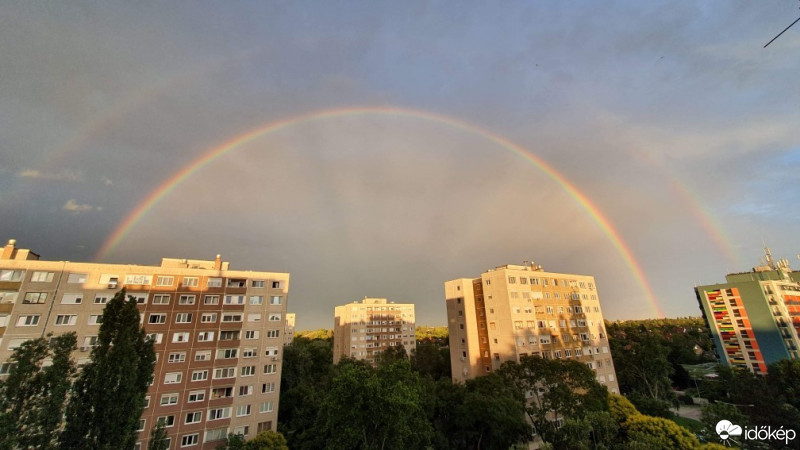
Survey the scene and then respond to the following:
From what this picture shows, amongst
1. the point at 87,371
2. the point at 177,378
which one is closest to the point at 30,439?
the point at 87,371

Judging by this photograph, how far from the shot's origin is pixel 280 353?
140ft

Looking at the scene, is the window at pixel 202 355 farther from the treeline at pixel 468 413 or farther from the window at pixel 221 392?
the treeline at pixel 468 413

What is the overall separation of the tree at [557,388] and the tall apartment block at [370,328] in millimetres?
59843

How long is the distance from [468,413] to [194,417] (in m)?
30.3

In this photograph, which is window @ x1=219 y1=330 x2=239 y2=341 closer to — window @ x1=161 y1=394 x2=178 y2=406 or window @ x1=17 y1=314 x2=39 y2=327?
window @ x1=161 y1=394 x2=178 y2=406

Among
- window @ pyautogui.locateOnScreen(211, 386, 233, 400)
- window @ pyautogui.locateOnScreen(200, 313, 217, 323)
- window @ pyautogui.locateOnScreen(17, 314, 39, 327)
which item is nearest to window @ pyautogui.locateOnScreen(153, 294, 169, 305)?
window @ pyautogui.locateOnScreen(200, 313, 217, 323)

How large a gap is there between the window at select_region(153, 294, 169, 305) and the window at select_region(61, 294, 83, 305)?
6.62m

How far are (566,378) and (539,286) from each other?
18.9 meters

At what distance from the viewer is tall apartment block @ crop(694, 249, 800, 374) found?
79.8 meters

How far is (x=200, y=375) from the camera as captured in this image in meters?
37.6

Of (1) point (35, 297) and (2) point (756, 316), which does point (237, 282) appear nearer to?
(1) point (35, 297)

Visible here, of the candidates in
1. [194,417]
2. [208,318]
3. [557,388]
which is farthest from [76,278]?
[557,388]

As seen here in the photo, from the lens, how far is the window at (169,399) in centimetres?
Answer: 3534

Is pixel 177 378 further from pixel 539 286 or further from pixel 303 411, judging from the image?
pixel 539 286
